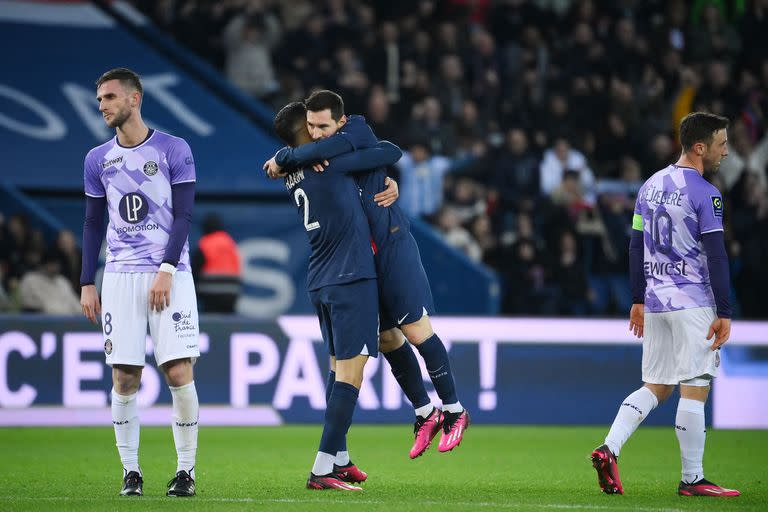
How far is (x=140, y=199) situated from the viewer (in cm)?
733

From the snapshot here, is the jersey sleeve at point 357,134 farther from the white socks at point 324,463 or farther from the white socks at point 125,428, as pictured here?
the white socks at point 125,428

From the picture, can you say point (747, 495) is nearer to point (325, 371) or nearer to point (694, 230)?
point (694, 230)

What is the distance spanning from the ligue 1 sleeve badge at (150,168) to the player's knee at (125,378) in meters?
1.06

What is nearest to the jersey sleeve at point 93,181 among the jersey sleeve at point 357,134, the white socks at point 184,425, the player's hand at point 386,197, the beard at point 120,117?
the beard at point 120,117

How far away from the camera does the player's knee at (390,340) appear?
8.03 metres

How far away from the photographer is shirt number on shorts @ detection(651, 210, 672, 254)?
7.76 m

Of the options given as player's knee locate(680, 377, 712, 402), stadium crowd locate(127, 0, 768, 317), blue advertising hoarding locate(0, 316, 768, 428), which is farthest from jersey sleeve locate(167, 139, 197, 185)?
stadium crowd locate(127, 0, 768, 317)

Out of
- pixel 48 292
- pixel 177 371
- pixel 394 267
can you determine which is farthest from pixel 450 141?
pixel 177 371

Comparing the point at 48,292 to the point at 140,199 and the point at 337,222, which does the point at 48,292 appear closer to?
the point at 140,199

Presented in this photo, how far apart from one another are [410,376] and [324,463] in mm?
849

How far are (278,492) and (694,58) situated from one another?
46.8 feet

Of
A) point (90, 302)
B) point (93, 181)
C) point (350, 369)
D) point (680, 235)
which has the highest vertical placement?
point (93, 181)

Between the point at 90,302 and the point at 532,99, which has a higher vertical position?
the point at 532,99

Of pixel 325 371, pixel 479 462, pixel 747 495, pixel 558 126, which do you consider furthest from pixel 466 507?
pixel 558 126
